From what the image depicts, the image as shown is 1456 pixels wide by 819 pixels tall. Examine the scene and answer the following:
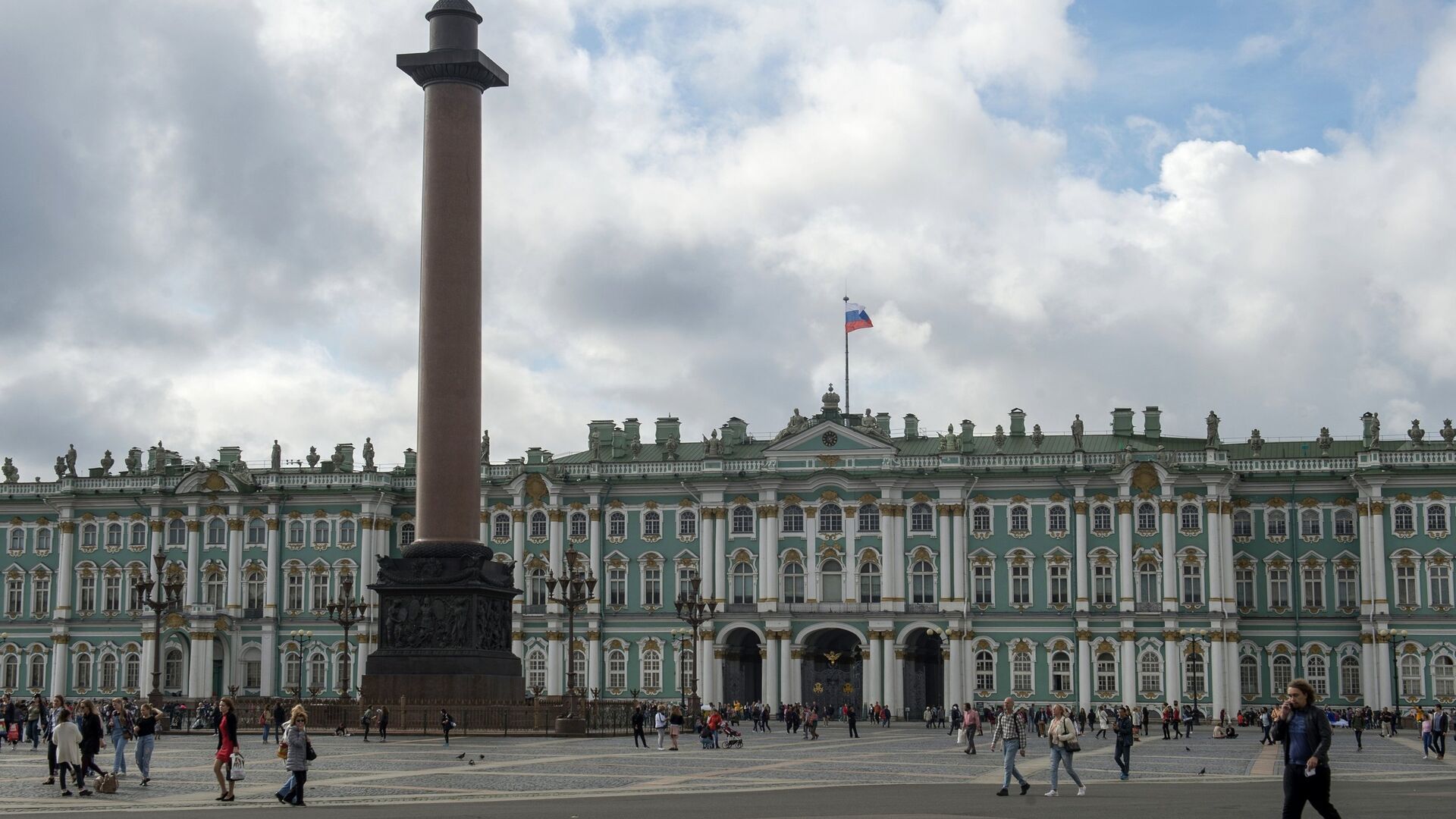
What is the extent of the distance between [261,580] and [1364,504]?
175 feet

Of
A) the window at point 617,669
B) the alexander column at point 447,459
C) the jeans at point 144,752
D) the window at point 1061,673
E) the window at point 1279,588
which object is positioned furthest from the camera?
the window at point 617,669

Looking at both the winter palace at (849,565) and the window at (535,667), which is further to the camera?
the window at (535,667)

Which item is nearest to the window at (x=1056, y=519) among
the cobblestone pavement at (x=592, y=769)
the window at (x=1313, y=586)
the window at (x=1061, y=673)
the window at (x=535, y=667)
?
the window at (x=1061, y=673)

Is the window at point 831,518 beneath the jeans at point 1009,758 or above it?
above

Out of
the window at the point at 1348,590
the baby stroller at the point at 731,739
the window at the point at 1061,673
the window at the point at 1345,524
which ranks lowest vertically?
the baby stroller at the point at 731,739

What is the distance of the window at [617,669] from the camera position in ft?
292

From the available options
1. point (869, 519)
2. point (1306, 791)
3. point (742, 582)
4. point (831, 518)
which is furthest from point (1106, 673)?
point (1306, 791)

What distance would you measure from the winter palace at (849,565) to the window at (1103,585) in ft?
0.32

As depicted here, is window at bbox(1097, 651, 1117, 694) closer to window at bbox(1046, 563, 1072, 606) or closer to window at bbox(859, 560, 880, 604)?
window at bbox(1046, 563, 1072, 606)

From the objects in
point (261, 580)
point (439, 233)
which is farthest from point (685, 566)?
point (439, 233)

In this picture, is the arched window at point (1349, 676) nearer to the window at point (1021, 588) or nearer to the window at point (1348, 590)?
the window at point (1348, 590)

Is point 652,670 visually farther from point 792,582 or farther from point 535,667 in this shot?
point 792,582

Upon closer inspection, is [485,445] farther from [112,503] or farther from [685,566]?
[112,503]

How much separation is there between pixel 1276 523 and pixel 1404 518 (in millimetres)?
5626
